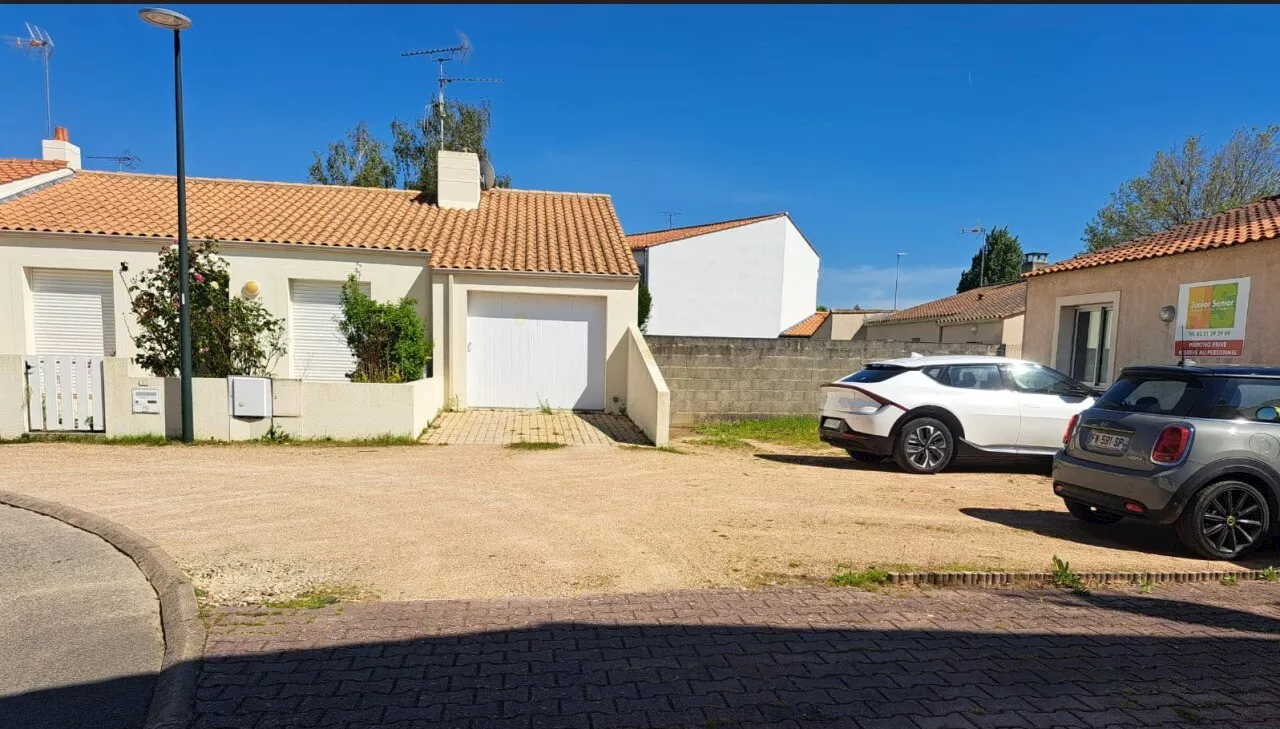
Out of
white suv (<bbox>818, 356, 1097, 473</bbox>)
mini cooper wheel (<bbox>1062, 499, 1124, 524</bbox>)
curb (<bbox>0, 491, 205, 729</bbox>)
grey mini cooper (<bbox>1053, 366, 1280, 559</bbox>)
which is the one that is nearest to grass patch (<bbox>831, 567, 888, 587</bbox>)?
grey mini cooper (<bbox>1053, 366, 1280, 559</bbox>)

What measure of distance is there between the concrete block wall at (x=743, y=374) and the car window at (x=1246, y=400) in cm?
739

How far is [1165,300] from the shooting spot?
10883mm

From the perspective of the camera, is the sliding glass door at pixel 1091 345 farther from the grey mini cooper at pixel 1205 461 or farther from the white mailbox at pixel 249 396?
the white mailbox at pixel 249 396

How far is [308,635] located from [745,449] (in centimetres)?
747

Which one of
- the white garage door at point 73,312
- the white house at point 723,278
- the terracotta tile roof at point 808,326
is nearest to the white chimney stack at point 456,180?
the white garage door at point 73,312

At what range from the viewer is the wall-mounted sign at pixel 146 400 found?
8.94 m

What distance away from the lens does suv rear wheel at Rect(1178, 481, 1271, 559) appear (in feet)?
16.6

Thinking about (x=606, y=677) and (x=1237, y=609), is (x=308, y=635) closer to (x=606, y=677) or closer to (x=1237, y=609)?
(x=606, y=677)

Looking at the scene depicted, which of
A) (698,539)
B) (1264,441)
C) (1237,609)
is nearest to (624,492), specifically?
(698,539)

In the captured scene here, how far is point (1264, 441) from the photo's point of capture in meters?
5.03

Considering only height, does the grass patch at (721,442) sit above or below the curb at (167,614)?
below

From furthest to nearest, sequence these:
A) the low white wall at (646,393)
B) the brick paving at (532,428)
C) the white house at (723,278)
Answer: the white house at (723,278), the brick paving at (532,428), the low white wall at (646,393)

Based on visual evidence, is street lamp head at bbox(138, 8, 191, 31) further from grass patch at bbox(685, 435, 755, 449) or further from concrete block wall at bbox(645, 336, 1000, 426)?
grass patch at bbox(685, 435, 755, 449)

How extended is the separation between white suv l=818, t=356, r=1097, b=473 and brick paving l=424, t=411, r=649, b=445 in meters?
3.53
